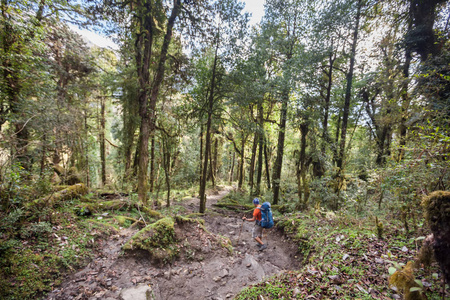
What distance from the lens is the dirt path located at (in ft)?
11.6

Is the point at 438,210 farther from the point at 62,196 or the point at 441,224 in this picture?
the point at 62,196

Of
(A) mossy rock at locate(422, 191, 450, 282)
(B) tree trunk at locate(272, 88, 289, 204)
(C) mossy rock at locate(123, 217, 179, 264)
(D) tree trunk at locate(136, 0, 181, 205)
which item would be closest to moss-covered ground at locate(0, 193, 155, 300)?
(C) mossy rock at locate(123, 217, 179, 264)

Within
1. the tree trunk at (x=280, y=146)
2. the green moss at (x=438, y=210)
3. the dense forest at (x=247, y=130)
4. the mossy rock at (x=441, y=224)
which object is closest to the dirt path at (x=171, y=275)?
the dense forest at (x=247, y=130)

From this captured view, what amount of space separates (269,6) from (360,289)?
16.1m

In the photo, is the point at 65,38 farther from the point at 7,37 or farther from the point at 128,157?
the point at 128,157

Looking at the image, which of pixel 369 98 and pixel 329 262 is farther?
pixel 369 98

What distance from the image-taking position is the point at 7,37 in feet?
17.0

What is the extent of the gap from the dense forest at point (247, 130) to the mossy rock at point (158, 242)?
0.11ft

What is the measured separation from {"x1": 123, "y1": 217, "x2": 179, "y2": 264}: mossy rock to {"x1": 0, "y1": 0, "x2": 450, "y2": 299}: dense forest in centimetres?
3

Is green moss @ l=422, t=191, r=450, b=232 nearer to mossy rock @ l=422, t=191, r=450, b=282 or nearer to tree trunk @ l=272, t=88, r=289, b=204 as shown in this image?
mossy rock @ l=422, t=191, r=450, b=282

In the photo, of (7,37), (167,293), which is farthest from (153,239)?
(7,37)

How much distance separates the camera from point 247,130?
32.2 feet

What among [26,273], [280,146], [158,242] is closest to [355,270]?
[158,242]

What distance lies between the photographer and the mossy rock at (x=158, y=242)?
15.2 ft
